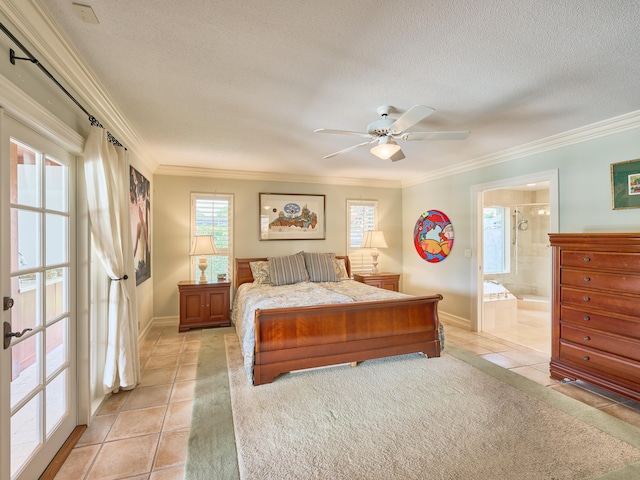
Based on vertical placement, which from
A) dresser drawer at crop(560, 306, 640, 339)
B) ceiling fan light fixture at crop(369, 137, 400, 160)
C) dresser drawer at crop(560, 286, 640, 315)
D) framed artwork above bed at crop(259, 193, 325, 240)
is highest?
ceiling fan light fixture at crop(369, 137, 400, 160)

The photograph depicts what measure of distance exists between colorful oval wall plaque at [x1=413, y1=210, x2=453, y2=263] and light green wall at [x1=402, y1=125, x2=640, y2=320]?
10cm

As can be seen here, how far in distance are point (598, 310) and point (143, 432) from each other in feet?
12.4

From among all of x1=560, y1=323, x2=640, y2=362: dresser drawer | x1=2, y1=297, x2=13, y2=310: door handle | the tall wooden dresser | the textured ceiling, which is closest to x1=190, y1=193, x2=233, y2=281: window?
the textured ceiling

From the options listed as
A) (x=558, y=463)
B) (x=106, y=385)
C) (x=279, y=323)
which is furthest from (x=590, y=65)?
(x=106, y=385)

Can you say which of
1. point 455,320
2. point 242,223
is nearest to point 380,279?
point 455,320

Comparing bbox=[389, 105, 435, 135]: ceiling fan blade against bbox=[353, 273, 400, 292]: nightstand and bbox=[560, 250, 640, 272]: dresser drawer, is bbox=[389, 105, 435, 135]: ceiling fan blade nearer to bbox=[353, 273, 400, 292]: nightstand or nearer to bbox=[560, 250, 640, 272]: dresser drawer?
bbox=[560, 250, 640, 272]: dresser drawer

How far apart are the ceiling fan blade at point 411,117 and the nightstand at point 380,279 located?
321cm

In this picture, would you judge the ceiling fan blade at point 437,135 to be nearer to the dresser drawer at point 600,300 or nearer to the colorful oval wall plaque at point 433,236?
the dresser drawer at point 600,300

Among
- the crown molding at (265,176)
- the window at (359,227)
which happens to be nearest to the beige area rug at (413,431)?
the window at (359,227)

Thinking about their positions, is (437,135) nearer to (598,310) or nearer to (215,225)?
(598,310)

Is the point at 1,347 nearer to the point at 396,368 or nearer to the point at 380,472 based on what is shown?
the point at 380,472

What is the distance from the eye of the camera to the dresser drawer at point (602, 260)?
8.18ft

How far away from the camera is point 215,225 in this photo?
509cm

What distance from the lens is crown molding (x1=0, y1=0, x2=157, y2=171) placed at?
1.48 metres
